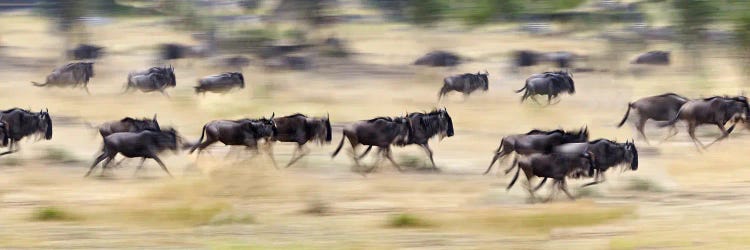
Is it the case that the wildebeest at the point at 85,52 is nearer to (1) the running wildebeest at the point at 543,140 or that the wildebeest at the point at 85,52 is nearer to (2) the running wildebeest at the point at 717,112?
(2) the running wildebeest at the point at 717,112

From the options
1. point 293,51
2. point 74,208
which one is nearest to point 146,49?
point 293,51

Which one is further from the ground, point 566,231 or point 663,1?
point 663,1

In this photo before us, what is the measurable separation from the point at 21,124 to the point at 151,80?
29.3ft

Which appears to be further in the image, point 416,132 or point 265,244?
point 416,132

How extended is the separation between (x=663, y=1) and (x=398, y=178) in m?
7.80

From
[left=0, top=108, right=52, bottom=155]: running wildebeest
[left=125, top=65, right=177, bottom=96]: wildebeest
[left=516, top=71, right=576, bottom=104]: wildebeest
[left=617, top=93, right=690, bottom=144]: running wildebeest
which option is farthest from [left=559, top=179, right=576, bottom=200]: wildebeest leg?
[left=125, top=65, right=177, bottom=96]: wildebeest

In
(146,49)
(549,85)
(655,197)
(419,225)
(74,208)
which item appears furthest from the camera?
(146,49)

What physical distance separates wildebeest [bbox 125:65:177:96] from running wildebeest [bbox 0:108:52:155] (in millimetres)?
8510

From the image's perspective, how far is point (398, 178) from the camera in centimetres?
1681

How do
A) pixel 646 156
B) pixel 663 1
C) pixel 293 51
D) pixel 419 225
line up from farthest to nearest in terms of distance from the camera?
pixel 293 51, pixel 663 1, pixel 646 156, pixel 419 225

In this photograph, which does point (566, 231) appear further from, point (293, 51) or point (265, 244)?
point (293, 51)

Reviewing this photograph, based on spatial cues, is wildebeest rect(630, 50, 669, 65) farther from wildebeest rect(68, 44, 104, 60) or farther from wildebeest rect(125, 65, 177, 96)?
wildebeest rect(68, 44, 104, 60)

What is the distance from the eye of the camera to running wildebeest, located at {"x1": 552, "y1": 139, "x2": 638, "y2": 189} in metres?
14.7

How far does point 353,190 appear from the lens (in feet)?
52.2
